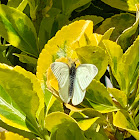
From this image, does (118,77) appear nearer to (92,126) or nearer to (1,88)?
(92,126)

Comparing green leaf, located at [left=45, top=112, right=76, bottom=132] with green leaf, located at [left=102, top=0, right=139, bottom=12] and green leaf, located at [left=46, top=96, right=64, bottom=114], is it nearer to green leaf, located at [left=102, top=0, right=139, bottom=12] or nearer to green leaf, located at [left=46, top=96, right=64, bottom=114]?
green leaf, located at [left=46, top=96, right=64, bottom=114]

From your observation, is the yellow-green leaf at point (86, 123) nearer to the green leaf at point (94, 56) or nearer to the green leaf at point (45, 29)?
the green leaf at point (94, 56)

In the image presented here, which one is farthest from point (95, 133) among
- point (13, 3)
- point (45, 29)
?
point (13, 3)

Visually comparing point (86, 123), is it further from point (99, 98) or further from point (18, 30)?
point (18, 30)

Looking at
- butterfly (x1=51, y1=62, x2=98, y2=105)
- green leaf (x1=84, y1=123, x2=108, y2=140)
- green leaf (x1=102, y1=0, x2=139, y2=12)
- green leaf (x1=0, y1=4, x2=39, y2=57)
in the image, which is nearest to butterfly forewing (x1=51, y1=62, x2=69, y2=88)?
butterfly (x1=51, y1=62, x2=98, y2=105)

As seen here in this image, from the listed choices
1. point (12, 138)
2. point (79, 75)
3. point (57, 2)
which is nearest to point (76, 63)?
point (79, 75)

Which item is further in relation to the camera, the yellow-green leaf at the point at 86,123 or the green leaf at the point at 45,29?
the green leaf at the point at 45,29

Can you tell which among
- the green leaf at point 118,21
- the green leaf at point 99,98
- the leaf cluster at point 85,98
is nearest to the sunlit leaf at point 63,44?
the leaf cluster at point 85,98
